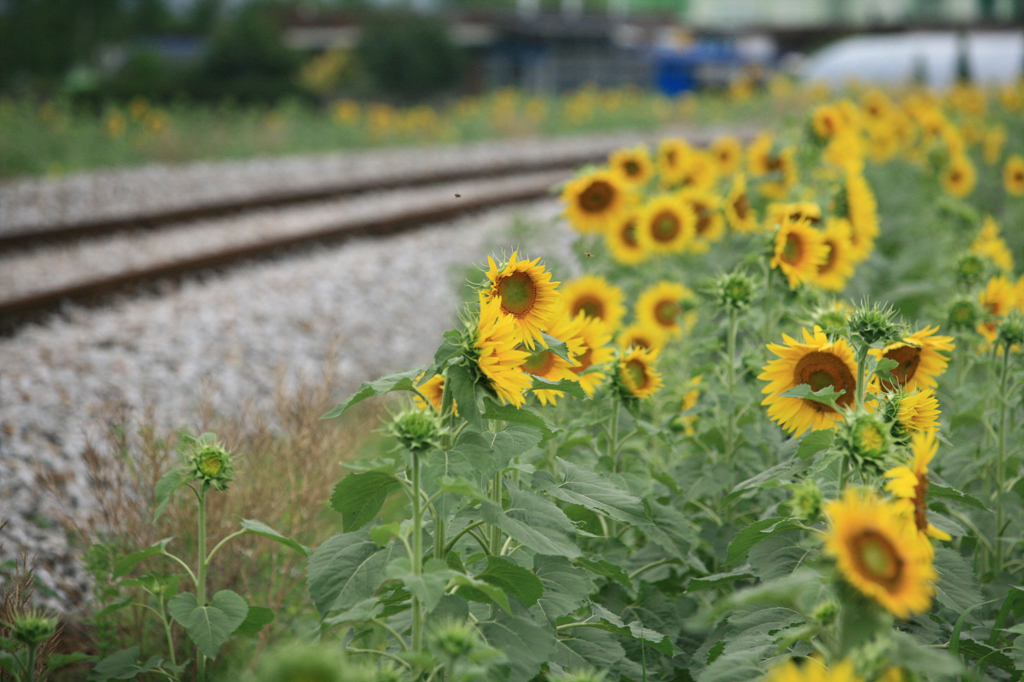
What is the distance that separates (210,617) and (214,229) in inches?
309

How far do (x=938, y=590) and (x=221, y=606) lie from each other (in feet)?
5.71

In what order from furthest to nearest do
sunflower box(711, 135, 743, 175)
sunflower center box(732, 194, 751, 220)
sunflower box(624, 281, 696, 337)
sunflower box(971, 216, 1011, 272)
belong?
sunflower box(711, 135, 743, 175), sunflower center box(732, 194, 751, 220), sunflower box(971, 216, 1011, 272), sunflower box(624, 281, 696, 337)

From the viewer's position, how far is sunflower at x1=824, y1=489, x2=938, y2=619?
4.24 feet

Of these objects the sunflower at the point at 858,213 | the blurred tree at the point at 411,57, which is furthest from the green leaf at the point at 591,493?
the blurred tree at the point at 411,57

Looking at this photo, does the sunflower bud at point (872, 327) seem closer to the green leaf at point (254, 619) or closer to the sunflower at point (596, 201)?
the green leaf at point (254, 619)

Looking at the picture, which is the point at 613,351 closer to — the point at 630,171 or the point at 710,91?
the point at 630,171

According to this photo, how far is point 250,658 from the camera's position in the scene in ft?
9.39

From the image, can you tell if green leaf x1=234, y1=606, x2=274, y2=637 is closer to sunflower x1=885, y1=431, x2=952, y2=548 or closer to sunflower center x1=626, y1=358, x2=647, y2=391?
sunflower center x1=626, y1=358, x2=647, y2=391

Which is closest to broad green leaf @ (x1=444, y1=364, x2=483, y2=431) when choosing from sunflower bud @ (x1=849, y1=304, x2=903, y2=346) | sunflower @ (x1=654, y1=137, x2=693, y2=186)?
sunflower bud @ (x1=849, y1=304, x2=903, y2=346)

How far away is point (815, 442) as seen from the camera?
195 centimetres

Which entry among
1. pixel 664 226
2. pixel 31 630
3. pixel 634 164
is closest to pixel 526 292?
pixel 31 630

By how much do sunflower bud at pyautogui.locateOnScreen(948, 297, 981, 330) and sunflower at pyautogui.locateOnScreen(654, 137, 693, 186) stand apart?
2.57 m

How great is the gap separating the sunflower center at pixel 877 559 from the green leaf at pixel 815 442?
615mm

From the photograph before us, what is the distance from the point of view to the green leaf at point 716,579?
2166 mm
